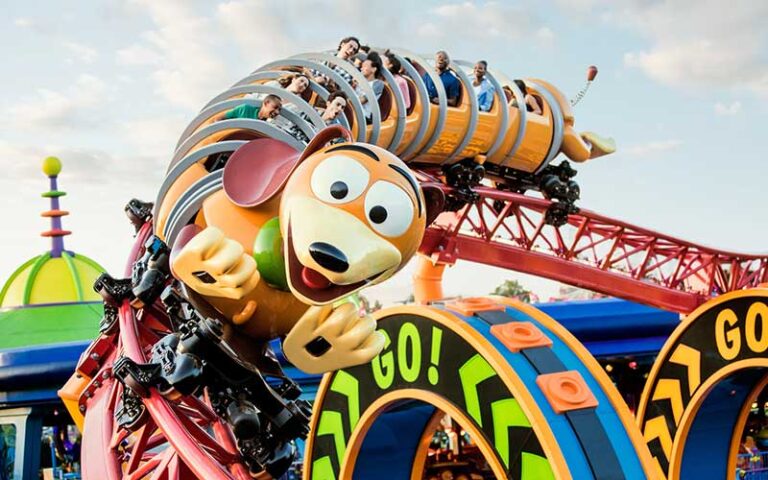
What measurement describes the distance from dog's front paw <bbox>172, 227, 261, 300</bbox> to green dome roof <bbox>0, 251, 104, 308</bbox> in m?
10.3

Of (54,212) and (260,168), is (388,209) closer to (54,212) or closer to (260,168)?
(260,168)

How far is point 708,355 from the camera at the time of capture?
6508 mm

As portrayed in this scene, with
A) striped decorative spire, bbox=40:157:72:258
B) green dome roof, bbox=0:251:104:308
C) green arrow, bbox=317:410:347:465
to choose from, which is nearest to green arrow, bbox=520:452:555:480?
green arrow, bbox=317:410:347:465

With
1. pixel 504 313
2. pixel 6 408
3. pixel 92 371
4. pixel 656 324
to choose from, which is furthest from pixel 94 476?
pixel 656 324

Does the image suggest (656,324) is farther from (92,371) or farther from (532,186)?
(92,371)

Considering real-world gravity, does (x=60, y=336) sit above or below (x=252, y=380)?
above

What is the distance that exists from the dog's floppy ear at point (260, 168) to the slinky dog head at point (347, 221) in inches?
4.4

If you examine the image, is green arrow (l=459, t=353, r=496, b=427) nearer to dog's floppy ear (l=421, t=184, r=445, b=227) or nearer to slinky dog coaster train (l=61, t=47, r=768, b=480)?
slinky dog coaster train (l=61, t=47, r=768, b=480)

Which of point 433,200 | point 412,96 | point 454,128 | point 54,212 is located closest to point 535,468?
point 433,200

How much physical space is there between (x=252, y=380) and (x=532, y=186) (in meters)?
5.14

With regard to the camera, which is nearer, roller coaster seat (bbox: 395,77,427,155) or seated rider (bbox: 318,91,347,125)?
seated rider (bbox: 318,91,347,125)

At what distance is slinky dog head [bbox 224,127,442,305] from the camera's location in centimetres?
261

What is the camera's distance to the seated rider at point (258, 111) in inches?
136

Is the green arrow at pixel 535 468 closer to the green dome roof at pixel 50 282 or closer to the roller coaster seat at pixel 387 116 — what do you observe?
the roller coaster seat at pixel 387 116
